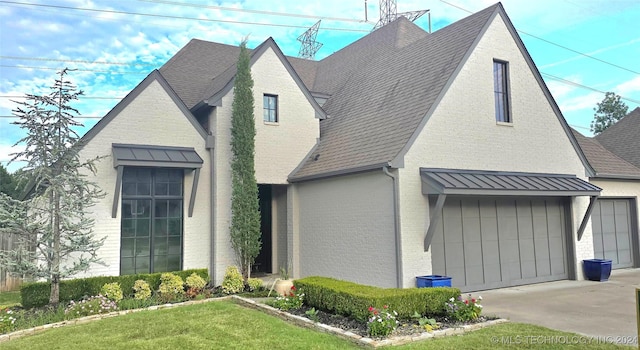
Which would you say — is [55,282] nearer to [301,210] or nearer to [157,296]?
[157,296]

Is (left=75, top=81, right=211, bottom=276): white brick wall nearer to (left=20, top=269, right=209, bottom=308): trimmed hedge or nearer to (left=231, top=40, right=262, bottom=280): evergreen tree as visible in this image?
(left=20, top=269, right=209, bottom=308): trimmed hedge

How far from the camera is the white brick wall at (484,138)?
1109cm

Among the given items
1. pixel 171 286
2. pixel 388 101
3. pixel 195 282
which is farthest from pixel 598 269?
Answer: pixel 171 286

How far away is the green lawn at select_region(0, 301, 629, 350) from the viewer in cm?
689

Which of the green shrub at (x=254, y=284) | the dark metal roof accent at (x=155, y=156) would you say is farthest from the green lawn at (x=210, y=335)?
the dark metal roof accent at (x=155, y=156)

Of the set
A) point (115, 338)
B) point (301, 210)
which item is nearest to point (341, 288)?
point (115, 338)

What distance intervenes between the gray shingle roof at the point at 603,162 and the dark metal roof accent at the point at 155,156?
13.7 m

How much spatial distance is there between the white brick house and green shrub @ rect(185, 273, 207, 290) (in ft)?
4.19

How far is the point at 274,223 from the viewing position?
1633 centimetres

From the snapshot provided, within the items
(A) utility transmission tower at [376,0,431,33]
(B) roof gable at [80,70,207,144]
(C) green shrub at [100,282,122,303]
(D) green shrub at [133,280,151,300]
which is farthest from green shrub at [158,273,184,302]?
(A) utility transmission tower at [376,0,431,33]

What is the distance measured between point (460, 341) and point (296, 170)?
351 inches

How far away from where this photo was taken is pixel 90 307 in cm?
954

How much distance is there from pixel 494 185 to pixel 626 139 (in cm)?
1348

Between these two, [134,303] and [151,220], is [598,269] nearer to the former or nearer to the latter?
[134,303]
